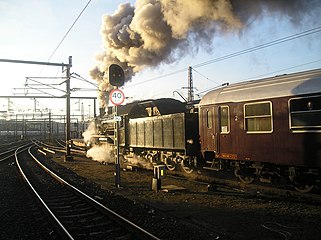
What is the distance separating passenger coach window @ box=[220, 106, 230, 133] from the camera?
10900 millimetres

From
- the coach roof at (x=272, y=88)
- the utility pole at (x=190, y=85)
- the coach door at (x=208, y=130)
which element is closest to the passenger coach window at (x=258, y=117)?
the coach roof at (x=272, y=88)

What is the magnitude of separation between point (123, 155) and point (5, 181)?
6747mm

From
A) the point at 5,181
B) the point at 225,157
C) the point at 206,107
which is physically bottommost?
the point at 5,181

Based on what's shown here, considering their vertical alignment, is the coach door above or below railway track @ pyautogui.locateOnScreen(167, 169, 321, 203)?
above

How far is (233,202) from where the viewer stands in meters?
8.85

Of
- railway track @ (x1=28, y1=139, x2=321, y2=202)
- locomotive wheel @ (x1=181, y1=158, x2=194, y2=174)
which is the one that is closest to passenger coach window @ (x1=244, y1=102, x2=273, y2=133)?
railway track @ (x1=28, y1=139, x2=321, y2=202)

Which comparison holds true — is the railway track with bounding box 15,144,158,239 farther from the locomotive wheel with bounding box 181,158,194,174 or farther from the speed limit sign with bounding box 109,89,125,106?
the locomotive wheel with bounding box 181,158,194,174

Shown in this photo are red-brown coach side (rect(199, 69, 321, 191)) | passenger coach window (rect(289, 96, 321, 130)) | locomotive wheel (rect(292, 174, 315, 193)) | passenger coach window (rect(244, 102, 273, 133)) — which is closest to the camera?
passenger coach window (rect(289, 96, 321, 130))

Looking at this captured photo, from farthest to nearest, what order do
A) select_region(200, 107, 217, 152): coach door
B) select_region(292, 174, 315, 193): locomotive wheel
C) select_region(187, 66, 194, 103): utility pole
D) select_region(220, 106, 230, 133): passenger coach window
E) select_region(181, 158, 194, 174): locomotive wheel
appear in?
select_region(187, 66, 194, 103): utility pole → select_region(181, 158, 194, 174): locomotive wheel → select_region(200, 107, 217, 152): coach door → select_region(220, 106, 230, 133): passenger coach window → select_region(292, 174, 315, 193): locomotive wheel

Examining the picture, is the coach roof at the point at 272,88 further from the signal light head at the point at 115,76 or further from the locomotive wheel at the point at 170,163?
the locomotive wheel at the point at 170,163

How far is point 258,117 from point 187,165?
4.70m

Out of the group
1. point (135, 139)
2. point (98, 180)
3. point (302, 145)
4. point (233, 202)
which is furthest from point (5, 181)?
point (302, 145)

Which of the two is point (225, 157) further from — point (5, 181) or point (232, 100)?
point (5, 181)

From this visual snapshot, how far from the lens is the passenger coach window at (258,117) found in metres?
9.53
